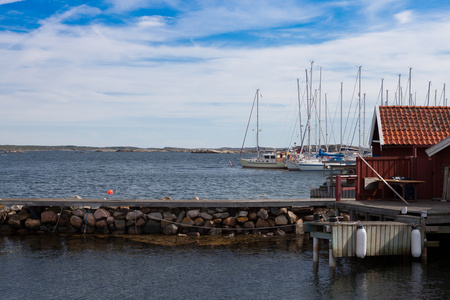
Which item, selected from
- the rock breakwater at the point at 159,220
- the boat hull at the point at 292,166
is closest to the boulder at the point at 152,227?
the rock breakwater at the point at 159,220

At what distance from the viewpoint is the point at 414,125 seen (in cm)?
2230

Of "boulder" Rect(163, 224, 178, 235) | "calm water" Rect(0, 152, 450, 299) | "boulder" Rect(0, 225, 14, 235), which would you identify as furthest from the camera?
"boulder" Rect(0, 225, 14, 235)

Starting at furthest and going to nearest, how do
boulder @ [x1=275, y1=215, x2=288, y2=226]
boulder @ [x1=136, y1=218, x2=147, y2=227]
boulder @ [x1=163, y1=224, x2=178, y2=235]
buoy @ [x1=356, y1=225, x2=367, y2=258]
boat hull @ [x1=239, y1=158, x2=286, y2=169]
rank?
boat hull @ [x1=239, y1=158, x2=286, y2=169], boulder @ [x1=275, y1=215, x2=288, y2=226], boulder @ [x1=136, y1=218, x2=147, y2=227], boulder @ [x1=163, y1=224, x2=178, y2=235], buoy @ [x1=356, y1=225, x2=367, y2=258]

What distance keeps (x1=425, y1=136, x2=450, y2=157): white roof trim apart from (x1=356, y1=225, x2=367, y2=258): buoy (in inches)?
263

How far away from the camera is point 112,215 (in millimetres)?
21625

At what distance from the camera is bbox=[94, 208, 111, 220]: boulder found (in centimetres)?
2145

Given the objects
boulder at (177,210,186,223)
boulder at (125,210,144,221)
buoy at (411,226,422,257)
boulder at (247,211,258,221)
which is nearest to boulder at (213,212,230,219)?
boulder at (247,211,258,221)

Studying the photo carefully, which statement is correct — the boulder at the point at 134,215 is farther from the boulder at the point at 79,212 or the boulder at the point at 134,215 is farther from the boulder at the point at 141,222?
the boulder at the point at 79,212

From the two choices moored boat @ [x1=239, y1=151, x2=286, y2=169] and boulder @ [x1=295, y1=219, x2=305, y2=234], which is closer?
boulder @ [x1=295, y1=219, x2=305, y2=234]

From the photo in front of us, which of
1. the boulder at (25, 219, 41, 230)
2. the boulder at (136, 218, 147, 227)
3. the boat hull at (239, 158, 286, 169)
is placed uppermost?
the boat hull at (239, 158, 286, 169)

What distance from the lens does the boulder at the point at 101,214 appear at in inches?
845

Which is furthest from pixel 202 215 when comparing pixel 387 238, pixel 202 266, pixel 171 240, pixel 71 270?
pixel 387 238

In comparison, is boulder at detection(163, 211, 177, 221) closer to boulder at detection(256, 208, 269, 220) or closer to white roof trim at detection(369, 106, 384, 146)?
boulder at detection(256, 208, 269, 220)

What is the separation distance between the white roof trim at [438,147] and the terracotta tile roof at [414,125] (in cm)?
106
